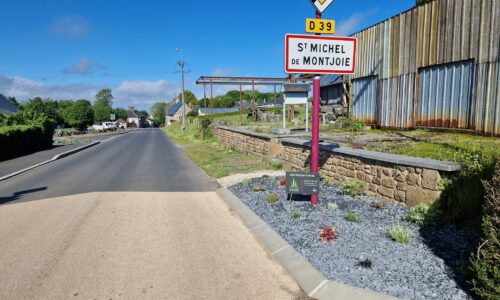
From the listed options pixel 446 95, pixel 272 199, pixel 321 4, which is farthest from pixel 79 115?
pixel 321 4

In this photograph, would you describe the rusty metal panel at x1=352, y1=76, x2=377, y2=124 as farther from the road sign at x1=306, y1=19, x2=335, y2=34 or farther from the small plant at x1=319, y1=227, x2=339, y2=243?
the small plant at x1=319, y1=227, x2=339, y2=243

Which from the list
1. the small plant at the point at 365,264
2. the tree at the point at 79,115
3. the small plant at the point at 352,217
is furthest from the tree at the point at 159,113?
the small plant at the point at 365,264

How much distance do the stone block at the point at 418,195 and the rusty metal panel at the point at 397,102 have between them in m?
8.58

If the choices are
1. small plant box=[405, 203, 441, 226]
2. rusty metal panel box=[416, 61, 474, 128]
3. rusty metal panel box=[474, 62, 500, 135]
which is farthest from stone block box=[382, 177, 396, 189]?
rusty metal panel box=[416, 61, 474, 128]

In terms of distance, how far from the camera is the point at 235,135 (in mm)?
17703

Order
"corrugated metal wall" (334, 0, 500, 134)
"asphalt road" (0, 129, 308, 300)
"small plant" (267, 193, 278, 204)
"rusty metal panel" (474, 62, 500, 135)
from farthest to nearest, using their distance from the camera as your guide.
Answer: "corrugated metal wall" (334, 0, 500, 134)
"rusty metal panel" (474, 62, 500, 135)
"small plant" (267, 193, 278, 204)
"asphalt road" (0, 129, 308, 300)

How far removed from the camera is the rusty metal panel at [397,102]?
13406mm

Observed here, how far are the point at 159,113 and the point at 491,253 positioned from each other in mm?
140221

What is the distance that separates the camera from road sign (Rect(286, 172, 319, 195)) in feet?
20.6

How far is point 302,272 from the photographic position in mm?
4062

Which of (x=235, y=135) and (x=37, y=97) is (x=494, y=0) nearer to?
(x=235, y=135)

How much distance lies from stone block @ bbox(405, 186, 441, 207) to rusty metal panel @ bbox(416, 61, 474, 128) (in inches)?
266

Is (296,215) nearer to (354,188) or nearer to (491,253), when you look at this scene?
(354,188)

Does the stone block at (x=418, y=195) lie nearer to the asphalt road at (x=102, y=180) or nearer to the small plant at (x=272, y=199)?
the small plant at (x=272, y=199)
